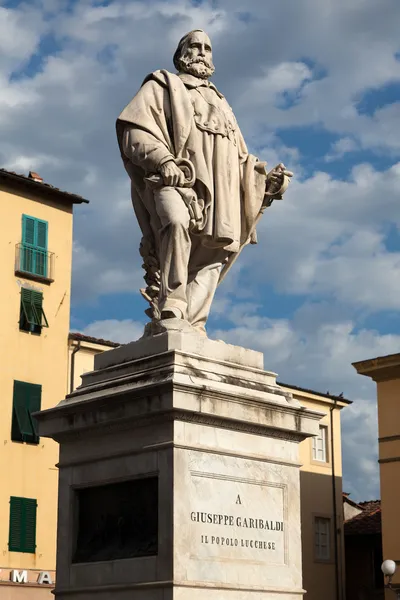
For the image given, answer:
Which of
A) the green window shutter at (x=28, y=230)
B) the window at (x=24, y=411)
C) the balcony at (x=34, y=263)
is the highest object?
the green window shutter at (x=28, y=230)

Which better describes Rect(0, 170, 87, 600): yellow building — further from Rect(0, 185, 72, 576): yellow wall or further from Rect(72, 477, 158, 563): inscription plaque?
Rect(72, 477, 158, 563): inscription plaque

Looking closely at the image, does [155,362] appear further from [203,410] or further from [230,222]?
[230,222]

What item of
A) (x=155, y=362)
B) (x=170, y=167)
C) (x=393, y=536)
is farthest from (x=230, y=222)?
(x=393, y=536)

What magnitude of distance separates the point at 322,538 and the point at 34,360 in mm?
15613

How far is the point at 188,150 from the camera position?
37.1ft

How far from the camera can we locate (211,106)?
11.6m

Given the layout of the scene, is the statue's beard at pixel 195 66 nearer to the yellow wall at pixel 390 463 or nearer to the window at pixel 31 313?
the window at pixel 31 313

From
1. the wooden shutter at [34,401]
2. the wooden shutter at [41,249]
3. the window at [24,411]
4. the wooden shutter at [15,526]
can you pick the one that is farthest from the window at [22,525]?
the wooden shutter at [41,249]

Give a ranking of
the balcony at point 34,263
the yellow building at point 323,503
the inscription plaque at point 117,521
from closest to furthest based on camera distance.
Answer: the inscription plaque at point 117,521
the balcony at point 34,263
the yellow building at point 323,503

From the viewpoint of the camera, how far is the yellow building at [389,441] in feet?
139

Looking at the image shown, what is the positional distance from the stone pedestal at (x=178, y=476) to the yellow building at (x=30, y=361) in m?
27.4

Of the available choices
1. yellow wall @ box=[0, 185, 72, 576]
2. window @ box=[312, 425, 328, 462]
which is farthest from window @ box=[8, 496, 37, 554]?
window @ box=[312, 425, 328, 462]

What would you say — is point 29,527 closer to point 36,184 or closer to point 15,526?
point 15,526

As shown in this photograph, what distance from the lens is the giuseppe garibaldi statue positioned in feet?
35.6
